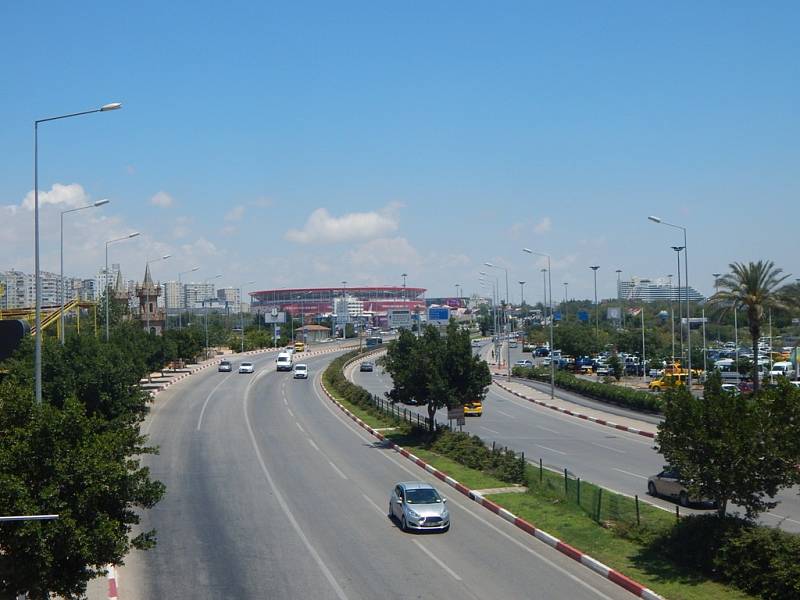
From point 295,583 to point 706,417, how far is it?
29.0ft

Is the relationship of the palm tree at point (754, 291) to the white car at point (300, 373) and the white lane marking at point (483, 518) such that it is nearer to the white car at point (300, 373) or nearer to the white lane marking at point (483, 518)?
the white lane marking at point (483, 518)

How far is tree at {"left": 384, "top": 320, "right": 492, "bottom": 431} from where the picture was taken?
37250mm

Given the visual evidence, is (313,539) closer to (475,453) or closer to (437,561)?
(437,561)

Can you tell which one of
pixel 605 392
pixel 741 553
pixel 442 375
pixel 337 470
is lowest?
pixel 337 470

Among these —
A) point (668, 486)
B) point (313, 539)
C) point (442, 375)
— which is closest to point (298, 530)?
point (313, 539)

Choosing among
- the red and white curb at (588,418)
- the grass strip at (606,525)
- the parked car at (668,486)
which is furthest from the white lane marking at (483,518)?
the red and white curb at (588,418)

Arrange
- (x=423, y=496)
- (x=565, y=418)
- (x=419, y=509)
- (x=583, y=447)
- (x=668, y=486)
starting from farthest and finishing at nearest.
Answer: (x=565, y=418), (x=583, y=447), (x=668, y=486), (x=423, y=496), (x=419, y=509)

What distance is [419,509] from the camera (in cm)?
2170

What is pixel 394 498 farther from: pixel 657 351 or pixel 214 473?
pixel 657 351

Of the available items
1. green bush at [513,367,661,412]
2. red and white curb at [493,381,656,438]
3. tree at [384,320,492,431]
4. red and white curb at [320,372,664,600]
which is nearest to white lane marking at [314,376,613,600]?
red and white curb at [320,372,664,600]

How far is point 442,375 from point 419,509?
52.7 feet

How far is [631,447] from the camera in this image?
38.3 metres

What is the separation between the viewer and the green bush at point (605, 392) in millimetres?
50881

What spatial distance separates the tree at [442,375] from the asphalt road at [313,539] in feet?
10.0
